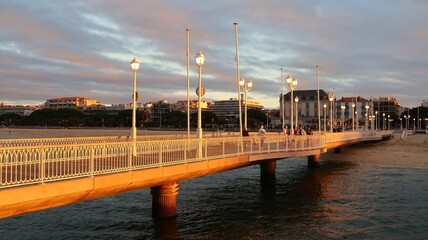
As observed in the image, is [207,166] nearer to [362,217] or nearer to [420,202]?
[362,217]

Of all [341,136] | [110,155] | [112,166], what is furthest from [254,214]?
[341,136]

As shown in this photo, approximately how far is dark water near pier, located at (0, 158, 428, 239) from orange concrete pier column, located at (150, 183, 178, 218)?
22.2 inches

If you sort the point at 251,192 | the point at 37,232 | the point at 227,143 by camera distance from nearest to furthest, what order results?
the point at 37,232 < the point at 227,143 < the point at 251,192

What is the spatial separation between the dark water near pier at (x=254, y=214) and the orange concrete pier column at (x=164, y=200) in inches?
22.2

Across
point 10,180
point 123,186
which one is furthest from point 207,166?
point 10,180

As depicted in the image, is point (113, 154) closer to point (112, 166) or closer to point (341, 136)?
point (112, 166)

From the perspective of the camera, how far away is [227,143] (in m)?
22.2

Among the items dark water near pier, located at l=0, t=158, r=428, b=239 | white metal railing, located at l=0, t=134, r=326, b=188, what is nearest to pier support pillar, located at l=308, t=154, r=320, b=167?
dark water near pier, located at l=0, t=158, r=428, b=239

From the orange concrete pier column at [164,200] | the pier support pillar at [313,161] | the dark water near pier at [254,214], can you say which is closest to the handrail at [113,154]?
the orange concrete pier column at [164,200]

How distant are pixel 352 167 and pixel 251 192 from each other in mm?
18227

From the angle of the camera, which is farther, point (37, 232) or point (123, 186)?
point (37, 232)

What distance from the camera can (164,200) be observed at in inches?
735

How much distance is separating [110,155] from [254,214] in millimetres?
8889

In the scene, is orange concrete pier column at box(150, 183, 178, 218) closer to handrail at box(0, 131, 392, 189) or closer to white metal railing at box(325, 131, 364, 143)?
handrail at box(0, 131, 392, 189)
